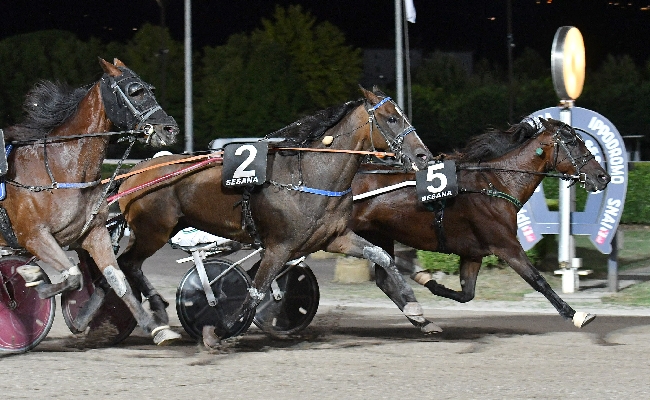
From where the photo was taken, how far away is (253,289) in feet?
22.0

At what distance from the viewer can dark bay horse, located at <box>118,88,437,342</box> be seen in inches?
263

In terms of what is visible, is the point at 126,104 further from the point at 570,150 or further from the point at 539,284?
the point at 570,150

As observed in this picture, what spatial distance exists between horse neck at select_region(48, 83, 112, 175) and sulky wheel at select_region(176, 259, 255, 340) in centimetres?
127

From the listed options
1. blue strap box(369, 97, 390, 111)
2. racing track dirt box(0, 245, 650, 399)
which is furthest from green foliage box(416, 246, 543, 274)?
blue strap box(369, 97, 390, 111)

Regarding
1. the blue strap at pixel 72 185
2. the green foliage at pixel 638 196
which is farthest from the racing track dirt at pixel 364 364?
the green foliage at pixel 638 196

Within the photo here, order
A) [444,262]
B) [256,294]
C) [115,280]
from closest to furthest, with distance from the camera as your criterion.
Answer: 1. [115,280]
2. [256,294]
3. [444,262]

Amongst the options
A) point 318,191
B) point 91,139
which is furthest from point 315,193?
point 91,139

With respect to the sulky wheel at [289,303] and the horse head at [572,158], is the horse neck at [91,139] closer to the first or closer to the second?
the sulky wheel at [289,303]

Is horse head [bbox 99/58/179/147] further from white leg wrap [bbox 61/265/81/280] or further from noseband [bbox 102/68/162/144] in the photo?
white leg wrap [bbox 61/265/81/280]

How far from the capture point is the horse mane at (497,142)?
8.06 metres

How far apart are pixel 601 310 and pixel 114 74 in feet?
16.8

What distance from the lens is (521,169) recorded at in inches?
309

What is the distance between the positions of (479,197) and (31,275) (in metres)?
3.52

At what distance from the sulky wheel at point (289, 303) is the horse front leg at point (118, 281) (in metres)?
1.36
